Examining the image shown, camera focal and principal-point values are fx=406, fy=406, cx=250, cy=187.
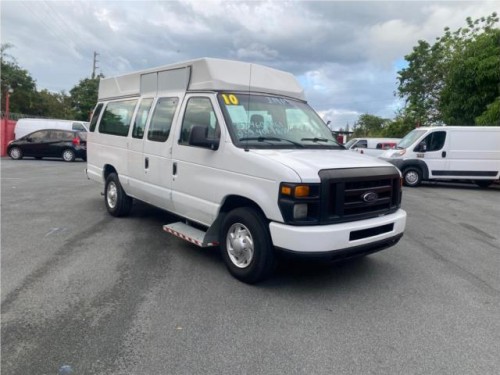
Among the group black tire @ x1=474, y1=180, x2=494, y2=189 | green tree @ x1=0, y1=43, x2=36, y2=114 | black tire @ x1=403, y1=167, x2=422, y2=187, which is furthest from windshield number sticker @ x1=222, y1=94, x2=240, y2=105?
green tree @ x1=0, y1=43, x2=36, y2=114

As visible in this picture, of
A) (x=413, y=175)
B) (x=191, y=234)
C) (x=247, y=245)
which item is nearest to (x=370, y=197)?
(x=247, y=245)

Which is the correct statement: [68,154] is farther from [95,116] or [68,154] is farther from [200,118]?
[200,118]

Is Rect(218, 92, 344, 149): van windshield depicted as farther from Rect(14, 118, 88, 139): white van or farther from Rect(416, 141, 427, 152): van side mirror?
Rect(14, 118, 88, 139): white van

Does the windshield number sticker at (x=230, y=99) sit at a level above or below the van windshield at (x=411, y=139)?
above

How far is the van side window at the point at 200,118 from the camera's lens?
16.1 feet

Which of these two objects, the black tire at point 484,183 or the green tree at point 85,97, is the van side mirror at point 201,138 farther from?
the green tree at point 85,97

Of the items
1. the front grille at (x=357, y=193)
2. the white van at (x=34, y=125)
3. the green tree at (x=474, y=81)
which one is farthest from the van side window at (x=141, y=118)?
the white van at (x=34, y=125)

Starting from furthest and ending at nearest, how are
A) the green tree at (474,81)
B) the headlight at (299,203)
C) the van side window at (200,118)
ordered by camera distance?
the green tree at (474,81) < the van side window at (200,118) < the headlight at (299,203)

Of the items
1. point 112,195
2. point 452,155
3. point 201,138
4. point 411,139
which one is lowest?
point 112,195

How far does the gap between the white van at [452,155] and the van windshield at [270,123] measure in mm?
10077

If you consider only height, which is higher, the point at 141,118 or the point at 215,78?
the point at 215,78

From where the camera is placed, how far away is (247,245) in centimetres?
448

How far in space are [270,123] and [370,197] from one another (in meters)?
1.57

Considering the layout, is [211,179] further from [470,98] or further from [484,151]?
[470,98]
